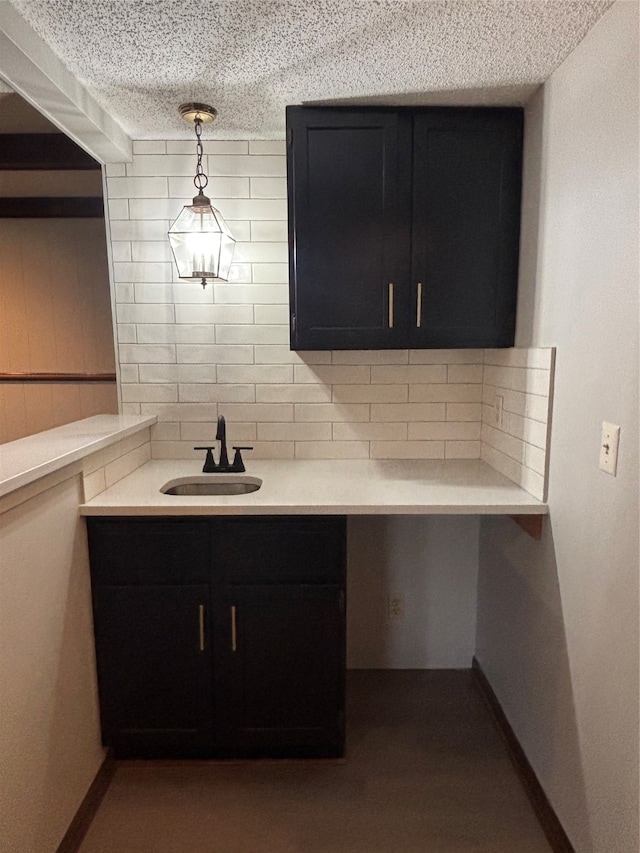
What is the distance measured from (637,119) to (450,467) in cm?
134

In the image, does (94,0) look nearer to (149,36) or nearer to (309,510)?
(149,36)

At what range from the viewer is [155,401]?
2252mm

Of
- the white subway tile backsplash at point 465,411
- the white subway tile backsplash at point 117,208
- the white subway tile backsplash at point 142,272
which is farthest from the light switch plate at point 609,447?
the white subway tile backsplash at point 117,208

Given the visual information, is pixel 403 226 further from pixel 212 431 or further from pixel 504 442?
pixel 212 431

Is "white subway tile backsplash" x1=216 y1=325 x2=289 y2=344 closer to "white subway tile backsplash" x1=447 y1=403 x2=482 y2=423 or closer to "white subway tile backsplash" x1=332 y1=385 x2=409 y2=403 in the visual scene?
"white subway tile backsplash" x1=332 y1=385 x2=409 y2=403

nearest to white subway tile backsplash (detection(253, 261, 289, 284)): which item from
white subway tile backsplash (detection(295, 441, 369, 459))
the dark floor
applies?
white subway tile backsplash (detection(295, 441, 369, 459))

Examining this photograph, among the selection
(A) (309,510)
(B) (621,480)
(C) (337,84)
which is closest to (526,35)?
(C) (337,84)

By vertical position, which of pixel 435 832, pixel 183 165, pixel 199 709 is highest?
pixel 183 165

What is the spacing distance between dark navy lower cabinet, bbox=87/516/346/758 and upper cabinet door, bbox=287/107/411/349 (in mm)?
736

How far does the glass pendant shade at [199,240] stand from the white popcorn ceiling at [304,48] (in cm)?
37

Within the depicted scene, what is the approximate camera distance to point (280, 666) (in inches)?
68.6

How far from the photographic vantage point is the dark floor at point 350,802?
5.05 ft

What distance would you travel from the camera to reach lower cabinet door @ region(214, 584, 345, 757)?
5.63 feet

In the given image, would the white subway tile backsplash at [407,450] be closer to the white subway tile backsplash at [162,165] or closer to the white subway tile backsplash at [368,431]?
the white subway tile backsplash at [368,431]
